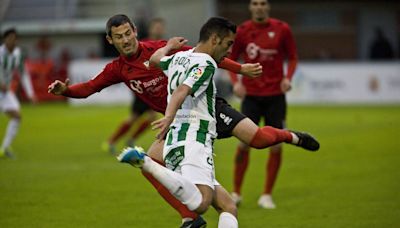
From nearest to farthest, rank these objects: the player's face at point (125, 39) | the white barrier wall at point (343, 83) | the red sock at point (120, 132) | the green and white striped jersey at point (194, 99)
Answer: the green and white striped jersey at point (194, 99), the player's face at point (125, 39), the red sock at point (120, 132), the white barrier wall at point (343, 83)

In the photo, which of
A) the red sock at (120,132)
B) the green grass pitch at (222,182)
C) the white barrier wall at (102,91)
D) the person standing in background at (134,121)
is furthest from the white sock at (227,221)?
the white barrier wall at (102,91)

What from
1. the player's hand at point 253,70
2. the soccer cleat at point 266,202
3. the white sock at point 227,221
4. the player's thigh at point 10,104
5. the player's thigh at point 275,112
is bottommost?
the player's thigh at point 10,104

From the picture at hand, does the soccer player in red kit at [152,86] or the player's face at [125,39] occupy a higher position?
the player's face at [125,39]

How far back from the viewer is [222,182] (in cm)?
1283

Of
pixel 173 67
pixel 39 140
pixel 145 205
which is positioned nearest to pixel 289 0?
pixel 39 140

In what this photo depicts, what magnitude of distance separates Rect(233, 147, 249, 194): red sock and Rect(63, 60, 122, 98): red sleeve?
303 centimetres

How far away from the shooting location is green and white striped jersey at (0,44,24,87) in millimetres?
16453

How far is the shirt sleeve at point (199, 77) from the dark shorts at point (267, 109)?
3936mm

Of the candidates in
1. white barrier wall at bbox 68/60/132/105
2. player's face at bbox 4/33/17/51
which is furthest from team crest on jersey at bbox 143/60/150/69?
white barrier wall at bbox 68/60/132/105

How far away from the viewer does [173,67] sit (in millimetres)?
7477

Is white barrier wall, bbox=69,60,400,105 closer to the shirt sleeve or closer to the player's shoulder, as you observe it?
the player's shoulder

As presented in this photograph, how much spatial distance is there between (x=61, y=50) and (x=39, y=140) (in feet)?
64.8

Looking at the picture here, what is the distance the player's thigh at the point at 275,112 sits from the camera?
11.2 meters

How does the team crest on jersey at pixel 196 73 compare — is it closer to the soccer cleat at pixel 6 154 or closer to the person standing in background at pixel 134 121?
the person standing in background at pixel 134 121
